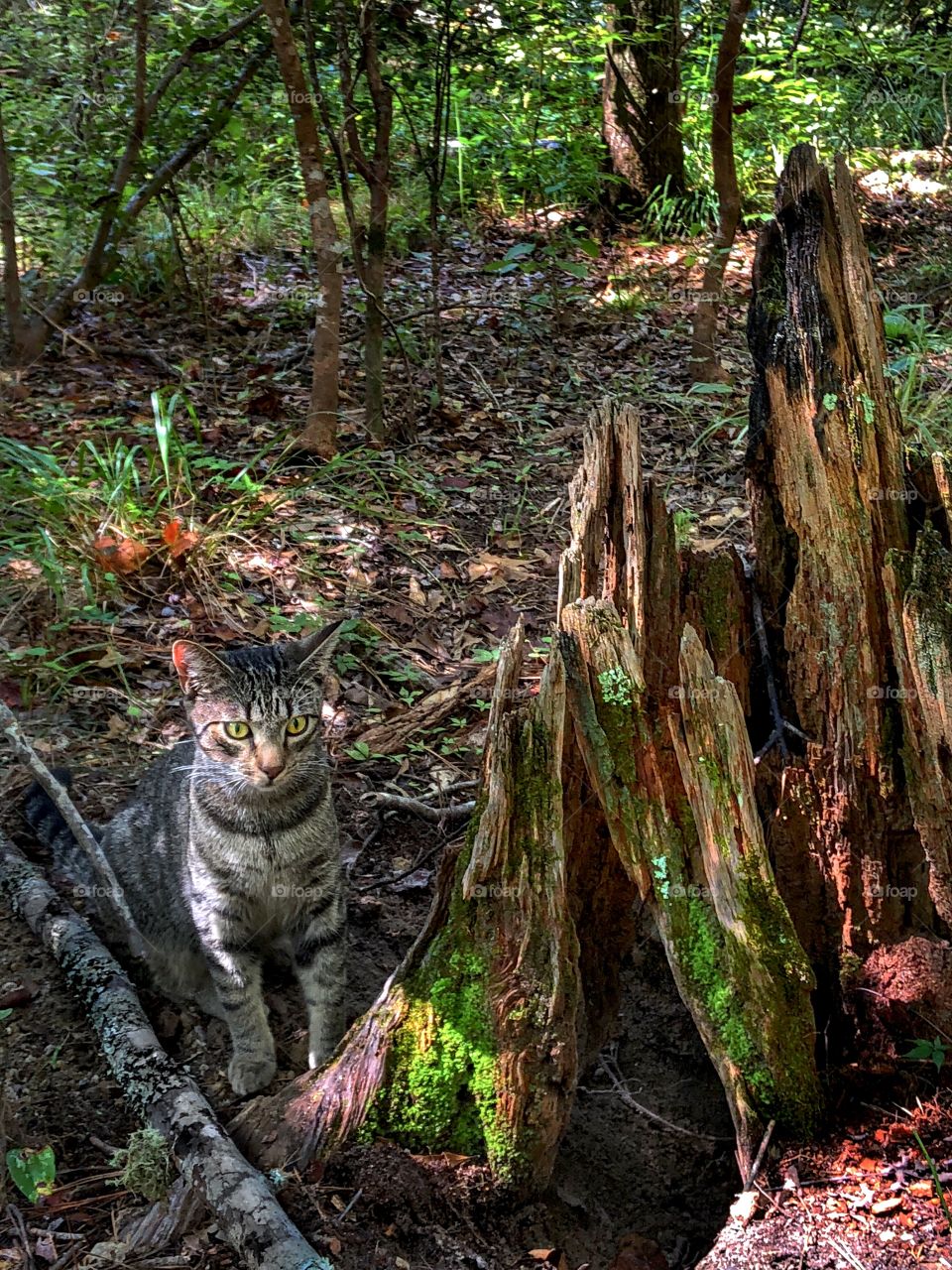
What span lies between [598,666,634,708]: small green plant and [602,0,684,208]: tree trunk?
801cm

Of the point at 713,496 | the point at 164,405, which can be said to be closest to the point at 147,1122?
the point at 164,405

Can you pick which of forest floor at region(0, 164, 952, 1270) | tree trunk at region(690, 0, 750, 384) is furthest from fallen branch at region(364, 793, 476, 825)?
tree trunk at region(690, 0, 750, 384)

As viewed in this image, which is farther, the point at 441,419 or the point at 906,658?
the point at 441,419

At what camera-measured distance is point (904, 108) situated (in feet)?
36.9

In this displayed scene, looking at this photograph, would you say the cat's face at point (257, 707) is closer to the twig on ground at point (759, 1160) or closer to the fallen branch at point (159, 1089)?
the fallen branch at point (159, 1089)

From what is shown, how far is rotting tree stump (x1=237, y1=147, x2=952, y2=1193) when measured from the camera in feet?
8.38

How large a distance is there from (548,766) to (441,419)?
192 inches

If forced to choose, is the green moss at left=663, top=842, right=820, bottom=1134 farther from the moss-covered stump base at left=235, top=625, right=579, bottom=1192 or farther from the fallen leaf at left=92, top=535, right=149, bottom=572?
the fallen leaf at left=92, top=535, right=149, bottom=572

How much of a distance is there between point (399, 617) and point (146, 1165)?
3170mm

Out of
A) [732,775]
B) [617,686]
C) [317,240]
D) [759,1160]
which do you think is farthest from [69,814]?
[317,240]

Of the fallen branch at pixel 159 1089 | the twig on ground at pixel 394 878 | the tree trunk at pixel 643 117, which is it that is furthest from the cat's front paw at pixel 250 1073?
the tree trunk at pixel 643 117

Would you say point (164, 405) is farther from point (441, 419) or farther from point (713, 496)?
point (713, 496)

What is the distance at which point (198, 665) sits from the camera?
3365mm

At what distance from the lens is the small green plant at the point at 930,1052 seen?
257 cm
